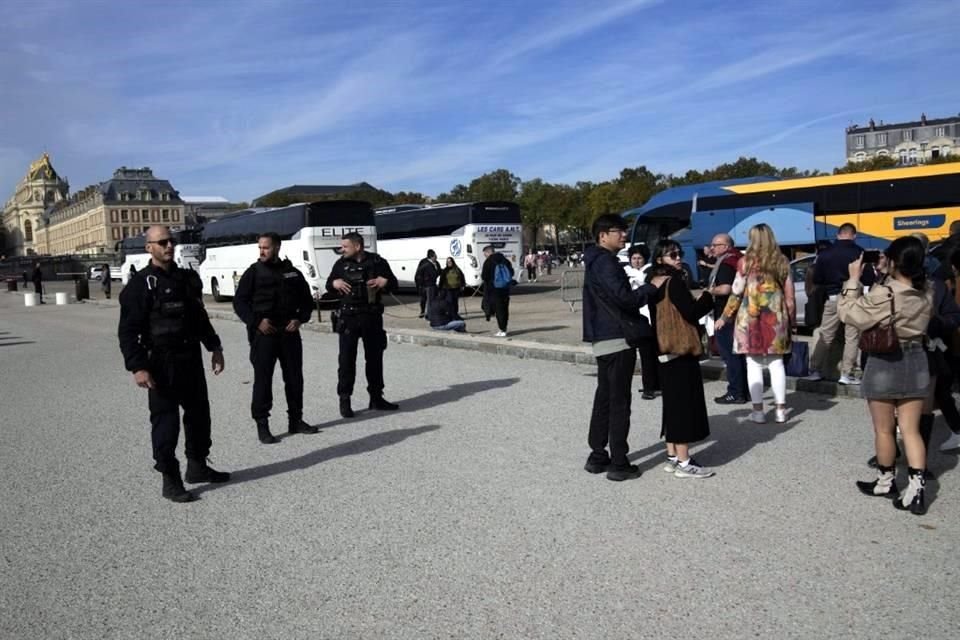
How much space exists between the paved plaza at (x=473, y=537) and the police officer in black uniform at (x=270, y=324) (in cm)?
34

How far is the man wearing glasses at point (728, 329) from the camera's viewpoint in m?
8.09

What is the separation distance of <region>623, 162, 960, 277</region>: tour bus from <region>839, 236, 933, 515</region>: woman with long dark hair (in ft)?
54.5

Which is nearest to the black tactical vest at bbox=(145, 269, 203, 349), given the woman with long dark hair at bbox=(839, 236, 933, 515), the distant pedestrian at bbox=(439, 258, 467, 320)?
the woman with long dark hair at bbox=(839, 236, 933, 515)

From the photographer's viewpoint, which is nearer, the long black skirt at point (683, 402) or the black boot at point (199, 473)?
the long black skirt at point (683, 402)

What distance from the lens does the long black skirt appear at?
227 inches

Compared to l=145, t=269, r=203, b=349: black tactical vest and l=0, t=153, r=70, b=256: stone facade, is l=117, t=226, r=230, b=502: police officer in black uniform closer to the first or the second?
l=145, t=269, r=203, b=349: black tactical vest

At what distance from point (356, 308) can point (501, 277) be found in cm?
737

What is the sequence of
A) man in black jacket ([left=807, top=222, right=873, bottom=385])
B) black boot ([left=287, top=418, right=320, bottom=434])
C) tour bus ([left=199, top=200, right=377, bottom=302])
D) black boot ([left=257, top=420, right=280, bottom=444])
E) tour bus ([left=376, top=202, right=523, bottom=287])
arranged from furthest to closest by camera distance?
1. tour bus ([left=376, top=202, right=523, bottom=287])
2. tour bus ([left=199, top=200, right=377, bottom=302])
3. man in black jacket ([left=807, top=222, right=873, bottom=385])
4. black boot ([left=287, top=418, right=320, bottom=434])
5. black boot ([left=257, top=420, right=280, bottom=444])

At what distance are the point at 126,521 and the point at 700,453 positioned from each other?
4274mm

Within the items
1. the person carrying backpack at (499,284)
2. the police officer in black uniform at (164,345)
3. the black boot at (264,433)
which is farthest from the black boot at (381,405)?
the person carrying backpack at (499,284)

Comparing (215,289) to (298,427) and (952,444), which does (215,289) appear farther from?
(952,444)

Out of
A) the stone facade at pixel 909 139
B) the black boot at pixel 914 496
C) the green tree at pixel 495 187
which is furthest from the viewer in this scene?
the stone facade at pixel 909 139

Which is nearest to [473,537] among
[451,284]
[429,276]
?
[451,284]

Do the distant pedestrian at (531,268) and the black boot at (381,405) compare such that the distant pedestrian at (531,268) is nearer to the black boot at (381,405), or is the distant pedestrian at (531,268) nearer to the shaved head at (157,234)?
the black boot at (381,405)
